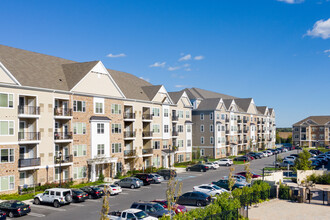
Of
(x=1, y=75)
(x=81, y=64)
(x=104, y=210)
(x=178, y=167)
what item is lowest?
(x=178, y=167)

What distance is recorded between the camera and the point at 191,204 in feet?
100

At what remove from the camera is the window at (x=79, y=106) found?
43.1m

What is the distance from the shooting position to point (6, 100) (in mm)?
35000

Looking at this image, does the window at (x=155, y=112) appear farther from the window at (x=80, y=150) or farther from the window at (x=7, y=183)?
the window at (x=7, y=183)

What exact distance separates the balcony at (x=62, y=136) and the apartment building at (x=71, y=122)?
0.12 metres

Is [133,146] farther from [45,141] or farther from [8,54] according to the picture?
[8,54]

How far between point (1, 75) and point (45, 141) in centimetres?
898

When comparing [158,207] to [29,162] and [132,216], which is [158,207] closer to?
[132,216]

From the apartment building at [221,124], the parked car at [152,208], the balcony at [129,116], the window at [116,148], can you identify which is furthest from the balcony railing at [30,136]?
the apartment building at [221,124]

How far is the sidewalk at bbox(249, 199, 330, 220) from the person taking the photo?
83.2 feet

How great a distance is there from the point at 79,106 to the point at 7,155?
38.5ft

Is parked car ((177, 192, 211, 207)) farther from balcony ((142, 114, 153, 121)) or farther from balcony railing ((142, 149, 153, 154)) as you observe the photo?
Result: balcony ((142, 114, 153, 121))

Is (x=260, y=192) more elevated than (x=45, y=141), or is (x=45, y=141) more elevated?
(x=45, y=141)

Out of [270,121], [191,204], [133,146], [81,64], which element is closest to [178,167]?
[133,146]
